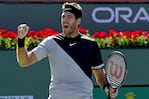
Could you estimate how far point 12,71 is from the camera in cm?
816

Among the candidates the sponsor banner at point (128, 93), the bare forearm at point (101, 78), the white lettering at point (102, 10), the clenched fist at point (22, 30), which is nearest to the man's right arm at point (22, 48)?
the clenched fist at point (22, 30)

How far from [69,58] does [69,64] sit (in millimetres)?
49

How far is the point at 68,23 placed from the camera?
17.0 feet

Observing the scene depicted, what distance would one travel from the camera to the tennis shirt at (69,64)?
512 centimetres

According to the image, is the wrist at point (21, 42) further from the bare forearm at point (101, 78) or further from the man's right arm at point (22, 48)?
the bare forearm at point (101, 78)

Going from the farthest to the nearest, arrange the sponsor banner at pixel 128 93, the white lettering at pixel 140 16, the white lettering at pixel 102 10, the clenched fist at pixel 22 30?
the white lettering at pixel 140 16 → the white lettering at pixel 102 10 → the sponsor banner at pixel 128 93 → the clenched fist at pixel 22 30

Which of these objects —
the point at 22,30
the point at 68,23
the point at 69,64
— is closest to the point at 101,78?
the point at 69,64

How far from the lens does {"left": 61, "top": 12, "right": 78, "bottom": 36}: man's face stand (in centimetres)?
518

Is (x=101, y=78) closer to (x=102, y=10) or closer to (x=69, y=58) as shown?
(x=69, y=58)

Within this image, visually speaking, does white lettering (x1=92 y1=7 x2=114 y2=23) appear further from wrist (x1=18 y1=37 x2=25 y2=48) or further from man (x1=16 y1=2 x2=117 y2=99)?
wrist (x1=18 y1=37 x2=25 y2=48)

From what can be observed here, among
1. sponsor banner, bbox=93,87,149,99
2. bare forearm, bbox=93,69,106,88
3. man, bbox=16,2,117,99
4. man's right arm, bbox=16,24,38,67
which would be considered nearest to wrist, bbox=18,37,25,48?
man's right arm, bbox=16,24,38,67

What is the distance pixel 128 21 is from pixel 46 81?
2673mm

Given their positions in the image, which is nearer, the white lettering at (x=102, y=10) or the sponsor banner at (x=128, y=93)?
the sponsor banner at (x=128, y=93)

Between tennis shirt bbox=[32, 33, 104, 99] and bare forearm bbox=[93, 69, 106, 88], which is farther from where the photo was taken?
bare forearm bbox=[93, 69, 106, 88]
